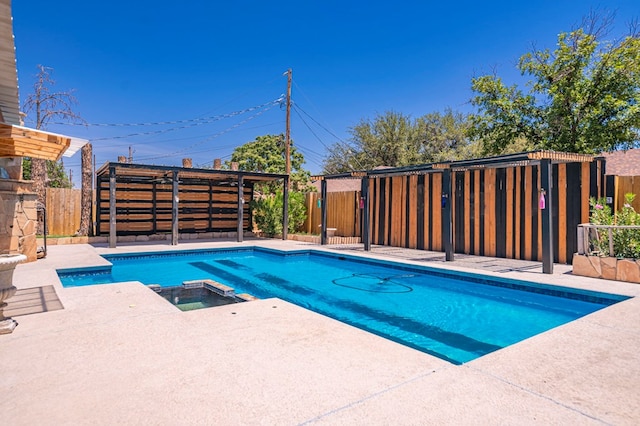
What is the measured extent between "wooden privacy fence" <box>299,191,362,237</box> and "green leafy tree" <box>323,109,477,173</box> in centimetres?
1516

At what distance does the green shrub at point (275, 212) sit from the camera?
1394cm

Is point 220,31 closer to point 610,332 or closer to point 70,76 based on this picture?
point 70,76

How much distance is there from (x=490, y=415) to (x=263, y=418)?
121 cm

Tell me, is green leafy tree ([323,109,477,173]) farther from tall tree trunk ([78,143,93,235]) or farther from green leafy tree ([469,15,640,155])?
tall tree trunk ([78,143,93,235])

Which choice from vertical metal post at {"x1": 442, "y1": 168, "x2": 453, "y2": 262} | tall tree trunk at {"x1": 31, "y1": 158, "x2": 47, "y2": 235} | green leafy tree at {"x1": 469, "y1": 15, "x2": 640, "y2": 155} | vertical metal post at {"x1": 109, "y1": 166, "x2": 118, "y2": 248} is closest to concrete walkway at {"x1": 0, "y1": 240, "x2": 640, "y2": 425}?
vertical metal post at {"x1": 442, "y1": 168, "x2": 453, "y2": 262}

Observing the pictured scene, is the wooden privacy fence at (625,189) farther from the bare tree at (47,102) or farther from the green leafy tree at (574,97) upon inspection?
the bare tree at (47,102)

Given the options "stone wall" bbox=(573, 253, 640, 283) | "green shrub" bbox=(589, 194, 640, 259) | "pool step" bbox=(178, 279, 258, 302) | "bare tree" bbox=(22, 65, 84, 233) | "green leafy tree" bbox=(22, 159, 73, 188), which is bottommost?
"pool step" bbox=(178, 279, 258, 302)

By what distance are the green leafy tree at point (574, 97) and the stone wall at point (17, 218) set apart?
16.2m

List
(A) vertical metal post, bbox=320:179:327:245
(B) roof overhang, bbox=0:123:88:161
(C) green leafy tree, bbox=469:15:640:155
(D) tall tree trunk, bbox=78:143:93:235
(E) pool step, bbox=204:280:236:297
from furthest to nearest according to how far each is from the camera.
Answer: (C) green leafy tree, bbox=469:15:640:155
(D) tall tree trunk, bbox=78:143:93:235
(A) vertical metal post, bbox=320:179:327:245
(E) pool step, bbox=204:280:236:297
(B) roof overhang, bbox=0:123:88:161

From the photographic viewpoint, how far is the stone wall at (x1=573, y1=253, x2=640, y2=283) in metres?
5.91

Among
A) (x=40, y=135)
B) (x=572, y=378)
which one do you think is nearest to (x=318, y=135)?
(x=40, y=135)

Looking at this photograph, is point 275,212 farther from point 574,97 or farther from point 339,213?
point 574,97

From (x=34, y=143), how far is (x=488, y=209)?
913 cm

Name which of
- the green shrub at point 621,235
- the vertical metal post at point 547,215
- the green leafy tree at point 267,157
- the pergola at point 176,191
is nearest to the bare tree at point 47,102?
the pergola at point 176,191
